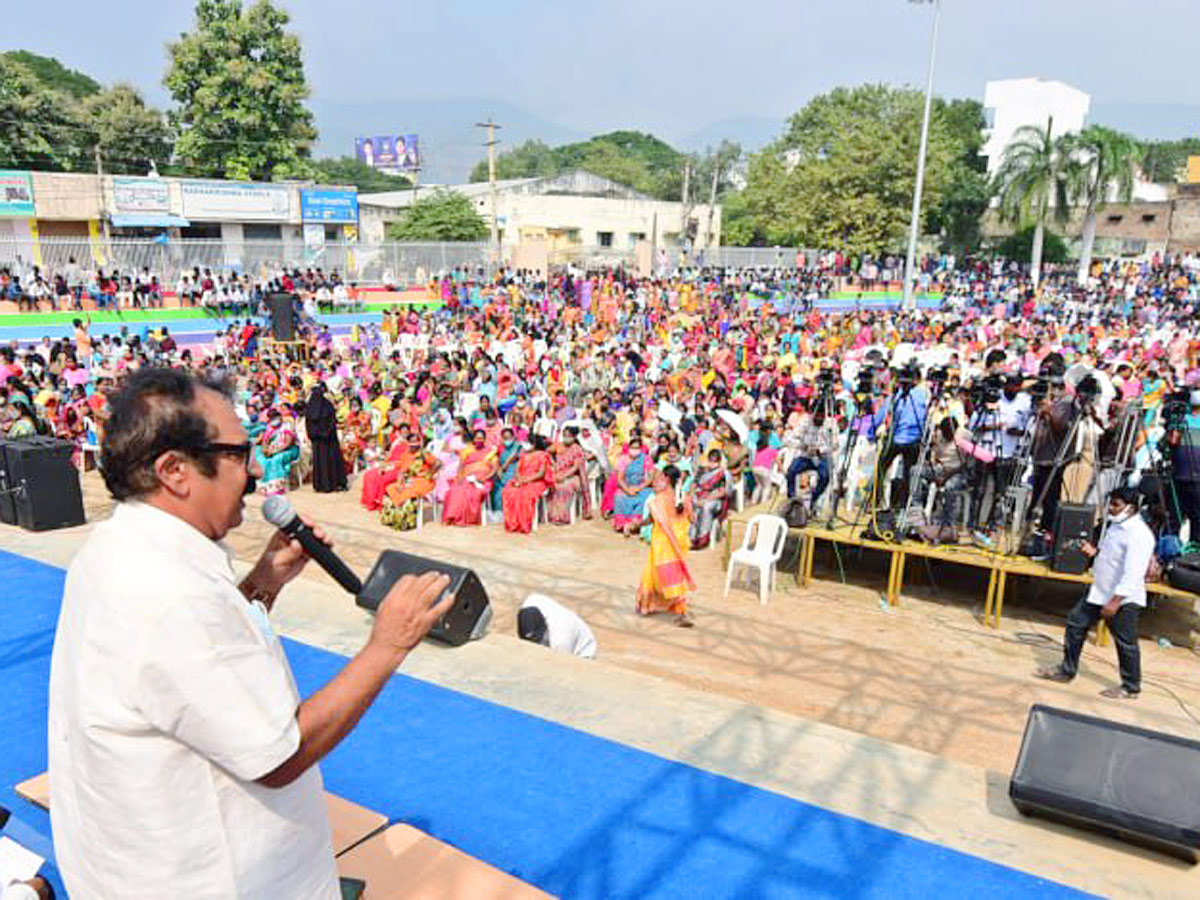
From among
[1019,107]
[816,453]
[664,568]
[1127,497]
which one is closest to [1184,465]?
[1127,497]

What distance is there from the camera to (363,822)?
294cm

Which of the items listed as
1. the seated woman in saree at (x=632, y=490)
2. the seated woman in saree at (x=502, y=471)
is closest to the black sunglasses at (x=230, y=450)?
the seated woman in saree at (x=632, y=490)

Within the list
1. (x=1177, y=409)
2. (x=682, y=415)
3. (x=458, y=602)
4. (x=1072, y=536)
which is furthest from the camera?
(x=682, y=415)

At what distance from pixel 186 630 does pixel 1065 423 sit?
24.8 ft

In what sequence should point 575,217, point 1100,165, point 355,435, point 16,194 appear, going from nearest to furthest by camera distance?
1. point 355,435
2. point 16,194
3. point 1100,165
4. point 575,217

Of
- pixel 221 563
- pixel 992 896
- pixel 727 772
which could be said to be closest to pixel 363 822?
pixel 727 772

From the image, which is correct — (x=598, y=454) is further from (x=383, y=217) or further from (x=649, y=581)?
(x=383, y=217)

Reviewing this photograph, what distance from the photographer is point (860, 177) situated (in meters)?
36.1

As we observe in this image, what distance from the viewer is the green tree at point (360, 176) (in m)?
79.4

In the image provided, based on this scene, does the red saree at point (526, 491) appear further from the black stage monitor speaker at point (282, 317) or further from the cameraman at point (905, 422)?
the black stage monitor speaker at point (282, 317)

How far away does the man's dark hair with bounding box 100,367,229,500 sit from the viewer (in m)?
1.46

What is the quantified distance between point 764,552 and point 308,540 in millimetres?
6007

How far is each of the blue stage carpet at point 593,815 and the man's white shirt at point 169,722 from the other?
1693 mm

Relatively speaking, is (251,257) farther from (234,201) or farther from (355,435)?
(355,435)
